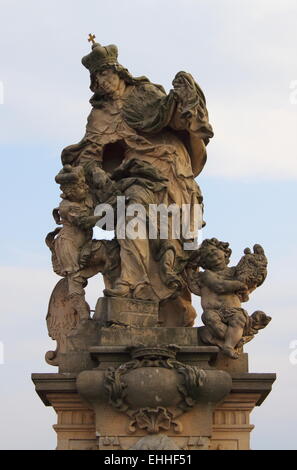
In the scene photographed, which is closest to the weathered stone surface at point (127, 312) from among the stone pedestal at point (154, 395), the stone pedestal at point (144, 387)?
the stone pedestal at point (144, 387)

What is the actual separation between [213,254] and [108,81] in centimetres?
275

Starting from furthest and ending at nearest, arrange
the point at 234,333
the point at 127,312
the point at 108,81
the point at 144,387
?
the point at 108,81, the point at 127,312, the point at 234,333, the point at 144,387

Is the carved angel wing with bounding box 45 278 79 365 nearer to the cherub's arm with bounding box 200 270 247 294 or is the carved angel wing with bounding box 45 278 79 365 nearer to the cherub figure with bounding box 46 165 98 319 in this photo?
the cherub figure with bounding box 46 165 98 319

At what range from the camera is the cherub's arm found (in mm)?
13836

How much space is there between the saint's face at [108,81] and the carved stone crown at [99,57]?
0.33ft

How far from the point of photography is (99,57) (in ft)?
49.8

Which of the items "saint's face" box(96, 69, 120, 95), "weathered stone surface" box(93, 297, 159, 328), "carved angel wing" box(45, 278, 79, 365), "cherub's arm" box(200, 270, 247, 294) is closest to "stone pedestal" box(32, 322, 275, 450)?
"weathered stone surface" box(93, 297, 159, 328)

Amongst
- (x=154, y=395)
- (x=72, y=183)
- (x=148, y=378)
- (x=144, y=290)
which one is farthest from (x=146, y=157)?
(x=154, y=395)

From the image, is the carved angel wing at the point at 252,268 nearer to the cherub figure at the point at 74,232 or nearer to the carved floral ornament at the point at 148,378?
the carved floral ornament at the point at 148,378

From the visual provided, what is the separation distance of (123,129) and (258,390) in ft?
12.5

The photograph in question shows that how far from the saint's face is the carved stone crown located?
10cm

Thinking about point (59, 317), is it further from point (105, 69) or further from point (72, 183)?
point (105, 69)

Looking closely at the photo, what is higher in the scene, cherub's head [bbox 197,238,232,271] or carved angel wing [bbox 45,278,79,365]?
cherub's head [bbox 197,238,232,271]

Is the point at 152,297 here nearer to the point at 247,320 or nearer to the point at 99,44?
the point at 247,320
